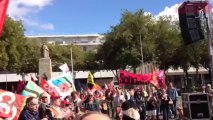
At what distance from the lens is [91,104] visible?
67.4 feet

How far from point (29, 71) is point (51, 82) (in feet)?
182

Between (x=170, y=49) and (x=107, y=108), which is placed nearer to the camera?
(x=107, y=108)

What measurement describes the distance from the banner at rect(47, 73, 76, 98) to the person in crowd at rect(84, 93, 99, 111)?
4.30 m

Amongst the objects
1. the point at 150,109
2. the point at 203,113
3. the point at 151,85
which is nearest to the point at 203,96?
the point at 203,113

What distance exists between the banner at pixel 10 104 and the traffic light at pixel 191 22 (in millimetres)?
11705

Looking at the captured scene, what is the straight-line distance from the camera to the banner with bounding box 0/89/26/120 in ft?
31.9

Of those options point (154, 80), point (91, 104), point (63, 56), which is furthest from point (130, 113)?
point (63, 56)

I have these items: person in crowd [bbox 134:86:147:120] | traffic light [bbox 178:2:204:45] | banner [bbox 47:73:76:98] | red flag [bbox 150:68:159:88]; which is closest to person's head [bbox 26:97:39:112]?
banner [bbox 47:73:76:98]

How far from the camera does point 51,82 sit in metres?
15.7

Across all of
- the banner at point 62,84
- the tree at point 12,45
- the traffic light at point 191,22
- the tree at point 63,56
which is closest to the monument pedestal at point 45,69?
the traffic light at point 191,22

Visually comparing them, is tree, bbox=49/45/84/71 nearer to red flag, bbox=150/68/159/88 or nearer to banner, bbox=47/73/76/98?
red flag, bbox=150/68/159/88

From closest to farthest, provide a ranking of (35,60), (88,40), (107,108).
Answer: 1. (107,108)
2. (35,60)
3. (88,40)

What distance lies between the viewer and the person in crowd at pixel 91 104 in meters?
20.5

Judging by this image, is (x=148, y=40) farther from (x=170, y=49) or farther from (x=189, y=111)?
(x=189, y=111)
